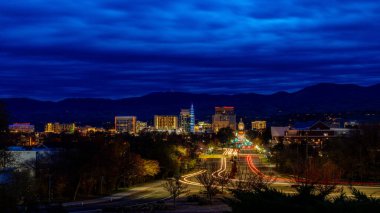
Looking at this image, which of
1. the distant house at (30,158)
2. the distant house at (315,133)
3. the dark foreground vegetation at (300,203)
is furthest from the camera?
the distant house at (315,133)

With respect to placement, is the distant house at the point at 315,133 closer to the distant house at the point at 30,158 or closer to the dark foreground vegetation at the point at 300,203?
the distant house at the point at 30,158

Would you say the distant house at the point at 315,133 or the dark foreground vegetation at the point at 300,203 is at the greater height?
the distant house at the point at 315,133

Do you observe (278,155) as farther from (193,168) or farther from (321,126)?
(321,126)

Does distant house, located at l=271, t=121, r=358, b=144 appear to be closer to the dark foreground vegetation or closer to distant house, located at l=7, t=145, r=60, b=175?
distant house, located at l=7, t=145, r=60, b=175

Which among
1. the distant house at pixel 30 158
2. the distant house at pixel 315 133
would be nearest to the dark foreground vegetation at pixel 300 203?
the distant house at pixel 30 158

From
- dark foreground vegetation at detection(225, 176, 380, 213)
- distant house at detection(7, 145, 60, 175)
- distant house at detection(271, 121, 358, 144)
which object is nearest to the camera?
dark foreground vegetation at detection(225, 176, 380, 213)

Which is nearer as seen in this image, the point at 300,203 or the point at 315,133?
the point at 300,203

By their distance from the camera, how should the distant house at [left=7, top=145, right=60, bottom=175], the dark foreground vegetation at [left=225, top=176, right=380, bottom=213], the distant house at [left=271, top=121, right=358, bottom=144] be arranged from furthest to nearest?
the distant house at [left=271, top=121, right=358, bottom=144] → the distant house at [left=7, top=145, right=60, bottom=175] → the dark foreground vegetation at [left=225, top=176, right=380, bottom=213]

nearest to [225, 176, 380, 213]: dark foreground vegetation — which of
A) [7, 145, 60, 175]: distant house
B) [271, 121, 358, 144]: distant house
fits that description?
[7, 145, 60, 175]: distant house

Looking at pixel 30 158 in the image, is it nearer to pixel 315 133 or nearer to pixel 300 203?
pixel 300 203

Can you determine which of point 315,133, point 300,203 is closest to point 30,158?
point 300,203

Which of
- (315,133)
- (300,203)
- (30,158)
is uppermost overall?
(315,133)

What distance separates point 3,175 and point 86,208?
26.5 ft

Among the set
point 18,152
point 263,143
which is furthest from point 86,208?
point 263,143
